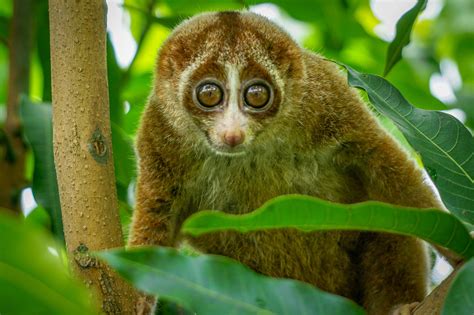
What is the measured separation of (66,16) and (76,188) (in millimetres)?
796

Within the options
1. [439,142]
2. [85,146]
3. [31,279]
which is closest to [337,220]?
[439,142]

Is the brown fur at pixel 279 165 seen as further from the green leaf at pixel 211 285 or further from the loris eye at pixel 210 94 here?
the green leaf at pixel 211 285

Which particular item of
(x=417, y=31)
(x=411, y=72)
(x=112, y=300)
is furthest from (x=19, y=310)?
(x=417, y=31)

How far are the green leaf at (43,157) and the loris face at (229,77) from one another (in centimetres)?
72

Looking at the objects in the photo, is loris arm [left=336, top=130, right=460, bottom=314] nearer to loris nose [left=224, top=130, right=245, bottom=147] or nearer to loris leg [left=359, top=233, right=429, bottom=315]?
loris leg [left=359, top=233, right=429, bottom=315]

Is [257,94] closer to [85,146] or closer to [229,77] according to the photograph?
[229,77]

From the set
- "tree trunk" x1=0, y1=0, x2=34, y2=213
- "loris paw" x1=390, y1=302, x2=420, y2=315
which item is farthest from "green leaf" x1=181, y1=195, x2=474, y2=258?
"tree trunk" x1=0, y1=0, x2=34, y2=213

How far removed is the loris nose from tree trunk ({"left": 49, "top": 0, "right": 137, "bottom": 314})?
31.1 inches

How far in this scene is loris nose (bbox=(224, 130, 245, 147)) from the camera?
4160 mm

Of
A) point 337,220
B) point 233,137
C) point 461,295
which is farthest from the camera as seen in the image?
point 233,137

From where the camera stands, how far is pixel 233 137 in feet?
13.6

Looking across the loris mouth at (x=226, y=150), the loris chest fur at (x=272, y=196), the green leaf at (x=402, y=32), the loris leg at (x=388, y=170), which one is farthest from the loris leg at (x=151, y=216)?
the green leaf at (x=402, y=32)

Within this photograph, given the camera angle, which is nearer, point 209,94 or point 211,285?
point 211,285

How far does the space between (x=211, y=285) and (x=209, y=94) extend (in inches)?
91.5
